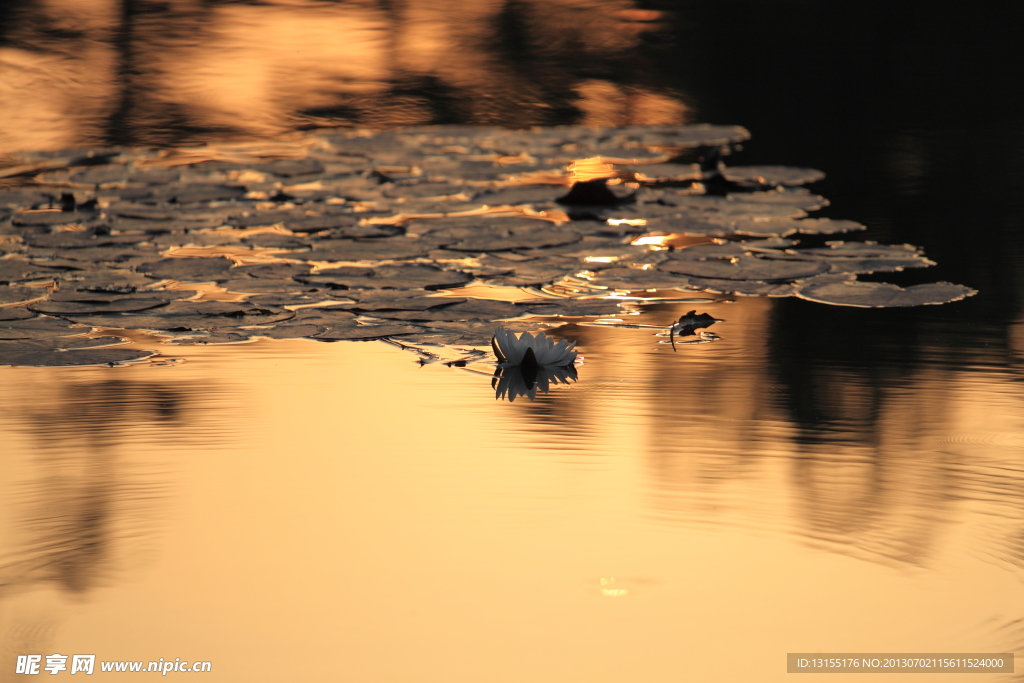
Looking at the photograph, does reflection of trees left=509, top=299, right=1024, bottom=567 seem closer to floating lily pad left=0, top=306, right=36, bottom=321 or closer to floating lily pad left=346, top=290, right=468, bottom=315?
floating lily pad left=346, top=290, right=468, bottom=315

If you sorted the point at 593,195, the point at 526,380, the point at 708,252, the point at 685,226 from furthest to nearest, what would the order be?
the point at 593,195
the point at 685,226
the point at 708,252
the point at 526,380

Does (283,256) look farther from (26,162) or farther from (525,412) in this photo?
(26,162)

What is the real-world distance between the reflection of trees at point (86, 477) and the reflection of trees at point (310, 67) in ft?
9.59

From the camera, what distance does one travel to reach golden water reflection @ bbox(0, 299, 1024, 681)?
1138 mm

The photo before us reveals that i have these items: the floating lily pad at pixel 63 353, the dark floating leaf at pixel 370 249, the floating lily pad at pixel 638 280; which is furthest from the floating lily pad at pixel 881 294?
the floating lily pad at pixel 63 353

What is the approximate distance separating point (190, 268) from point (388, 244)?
18.5 inches

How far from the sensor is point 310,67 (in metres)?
5.85

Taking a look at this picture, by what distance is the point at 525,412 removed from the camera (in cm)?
174

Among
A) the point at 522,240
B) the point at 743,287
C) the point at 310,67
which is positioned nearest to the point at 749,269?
the point at 743,287

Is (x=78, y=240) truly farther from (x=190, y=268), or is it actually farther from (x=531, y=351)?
(x=531, y=351)

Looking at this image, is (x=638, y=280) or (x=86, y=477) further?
(x=638, y=280)

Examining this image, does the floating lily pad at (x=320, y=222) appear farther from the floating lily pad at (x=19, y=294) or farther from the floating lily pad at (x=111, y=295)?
the floating lily pad at (x=19, y=294)

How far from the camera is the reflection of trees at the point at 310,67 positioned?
4.93 meters

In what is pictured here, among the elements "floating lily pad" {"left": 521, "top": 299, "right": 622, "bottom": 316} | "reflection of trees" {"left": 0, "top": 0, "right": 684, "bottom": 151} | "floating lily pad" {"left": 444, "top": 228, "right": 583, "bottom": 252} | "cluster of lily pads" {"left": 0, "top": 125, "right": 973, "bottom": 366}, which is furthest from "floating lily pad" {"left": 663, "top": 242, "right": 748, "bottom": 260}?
"reflection of trees" {"left": 0, "top": 0, "right": 684, "bottom": 151}
